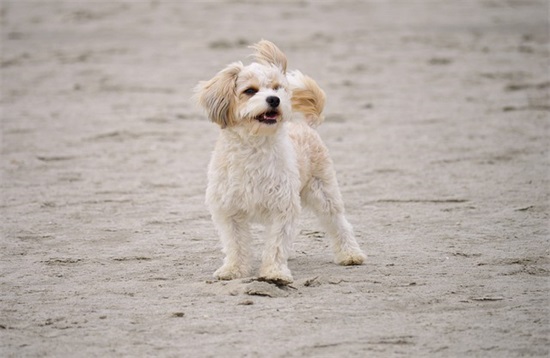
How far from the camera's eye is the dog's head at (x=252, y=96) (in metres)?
5.45

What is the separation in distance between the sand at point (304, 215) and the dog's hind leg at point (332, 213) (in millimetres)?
178

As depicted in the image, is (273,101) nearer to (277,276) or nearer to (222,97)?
(222,97)

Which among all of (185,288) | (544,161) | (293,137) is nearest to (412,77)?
(544,161)

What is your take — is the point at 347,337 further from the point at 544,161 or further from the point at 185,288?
the point at 544,161

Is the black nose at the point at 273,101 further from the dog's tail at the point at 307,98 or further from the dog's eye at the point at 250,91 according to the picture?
the dog's tail at the point at 307,98

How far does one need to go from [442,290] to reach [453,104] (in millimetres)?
6518

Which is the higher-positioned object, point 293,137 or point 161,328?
point 293,137

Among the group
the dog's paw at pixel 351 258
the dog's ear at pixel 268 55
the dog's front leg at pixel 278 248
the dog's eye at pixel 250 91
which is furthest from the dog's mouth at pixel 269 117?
the dog's paw at pixel 351 258

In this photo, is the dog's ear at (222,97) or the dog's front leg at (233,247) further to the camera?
the dog's front leg at (233,247)

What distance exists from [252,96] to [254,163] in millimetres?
427

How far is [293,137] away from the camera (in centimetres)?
609

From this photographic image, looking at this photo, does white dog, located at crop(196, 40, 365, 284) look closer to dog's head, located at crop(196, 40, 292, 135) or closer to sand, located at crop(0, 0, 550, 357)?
dog's head, located at crop(196, 40, 292, 135)

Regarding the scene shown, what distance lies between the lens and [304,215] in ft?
24.7

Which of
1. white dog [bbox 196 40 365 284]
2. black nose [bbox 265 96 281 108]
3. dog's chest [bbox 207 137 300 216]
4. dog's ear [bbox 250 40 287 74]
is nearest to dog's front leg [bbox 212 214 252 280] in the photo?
white dog [bbox 196 40 365 284]
